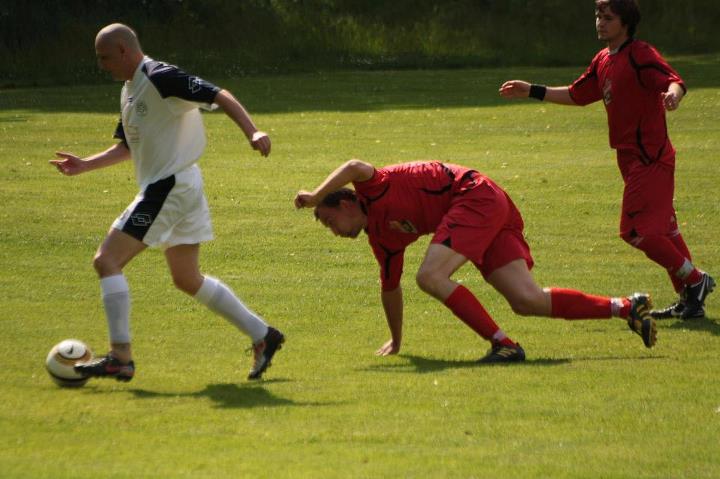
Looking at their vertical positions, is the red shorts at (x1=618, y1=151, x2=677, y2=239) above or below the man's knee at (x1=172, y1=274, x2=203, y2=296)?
below

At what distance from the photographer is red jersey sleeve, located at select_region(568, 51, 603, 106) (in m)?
10.4

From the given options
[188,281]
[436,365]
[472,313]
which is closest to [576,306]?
[472,313]

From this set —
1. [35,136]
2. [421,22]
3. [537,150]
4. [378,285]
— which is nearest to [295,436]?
[378,285]

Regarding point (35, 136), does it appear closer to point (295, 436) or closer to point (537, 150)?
point (537, 150)

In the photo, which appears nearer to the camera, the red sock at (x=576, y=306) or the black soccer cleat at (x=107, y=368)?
the black soccer cleat at (x=107, y=368)

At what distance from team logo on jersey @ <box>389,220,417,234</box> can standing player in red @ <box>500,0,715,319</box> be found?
2133mm

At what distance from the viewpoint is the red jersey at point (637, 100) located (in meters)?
9.99

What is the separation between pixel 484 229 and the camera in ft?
28.0

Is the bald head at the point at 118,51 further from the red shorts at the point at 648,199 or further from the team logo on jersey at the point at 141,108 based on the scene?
the red shorts at the point at 648,199

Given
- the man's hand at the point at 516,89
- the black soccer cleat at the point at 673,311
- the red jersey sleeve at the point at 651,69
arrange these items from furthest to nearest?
the black soccer cleat at the point at 673,311
the man's hand at the point at 516,89
the red jersey sleeve at the point at 651,69

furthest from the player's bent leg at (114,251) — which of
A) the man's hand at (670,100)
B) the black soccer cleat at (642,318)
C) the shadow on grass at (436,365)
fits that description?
the man's hand at (670,100)

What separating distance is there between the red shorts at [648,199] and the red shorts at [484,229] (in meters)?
1.56

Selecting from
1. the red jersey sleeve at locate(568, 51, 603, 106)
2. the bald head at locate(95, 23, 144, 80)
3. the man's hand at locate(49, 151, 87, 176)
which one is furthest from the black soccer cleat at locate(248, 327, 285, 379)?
the red jersey sleeve at locate(568, 51, 603, 106)

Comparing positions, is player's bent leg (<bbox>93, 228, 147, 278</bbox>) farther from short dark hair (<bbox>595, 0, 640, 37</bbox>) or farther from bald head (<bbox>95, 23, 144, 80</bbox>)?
short dark hair (<bbox>595, 0, 640, 37</bbox>)
